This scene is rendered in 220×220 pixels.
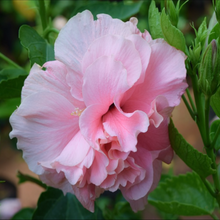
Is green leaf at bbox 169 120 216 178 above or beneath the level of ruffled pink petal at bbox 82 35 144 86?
beneath

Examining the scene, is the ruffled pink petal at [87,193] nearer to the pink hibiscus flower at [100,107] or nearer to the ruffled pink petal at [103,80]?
the pink hibiscus flower at [100,107]

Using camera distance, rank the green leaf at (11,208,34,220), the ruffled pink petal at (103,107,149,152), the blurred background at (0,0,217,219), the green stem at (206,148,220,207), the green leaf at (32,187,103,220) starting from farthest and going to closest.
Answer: the blurred background at (0,0,217,219) < the green leaf at (11,208,34,220) < the green leaf at (32,187,103,220) < the green stem at (206,148,220,207) < the ruffled pink petal at (103,107,149,152)

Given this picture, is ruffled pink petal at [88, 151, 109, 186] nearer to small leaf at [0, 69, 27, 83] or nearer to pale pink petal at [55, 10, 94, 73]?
pale pink petal at [55, 10, 94, 73]

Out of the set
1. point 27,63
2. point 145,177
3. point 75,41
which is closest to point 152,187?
point 145,177

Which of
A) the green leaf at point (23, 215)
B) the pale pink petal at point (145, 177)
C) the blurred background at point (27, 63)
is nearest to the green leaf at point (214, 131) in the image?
the pale pink petal at point (145, 177)

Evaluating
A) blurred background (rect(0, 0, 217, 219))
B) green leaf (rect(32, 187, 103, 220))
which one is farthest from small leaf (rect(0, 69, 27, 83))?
blurred background (rect(0, 0, 217, 219))

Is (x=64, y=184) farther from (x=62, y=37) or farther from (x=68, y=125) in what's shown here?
(x=62, y=37)
